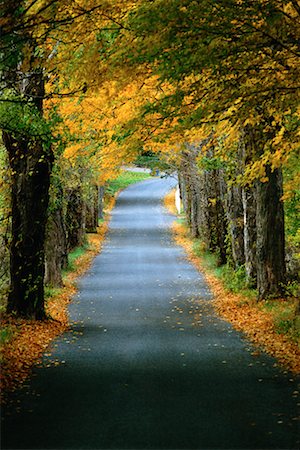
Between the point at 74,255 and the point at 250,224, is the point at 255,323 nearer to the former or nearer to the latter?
the point at 250,224

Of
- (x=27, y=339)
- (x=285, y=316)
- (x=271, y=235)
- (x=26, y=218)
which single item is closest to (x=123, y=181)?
(x=271, y=235)

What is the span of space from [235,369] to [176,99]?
14.0 feet

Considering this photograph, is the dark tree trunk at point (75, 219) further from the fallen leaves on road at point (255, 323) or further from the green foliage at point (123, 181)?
the green foliage at point (123, 181)

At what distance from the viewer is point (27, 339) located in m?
14.0

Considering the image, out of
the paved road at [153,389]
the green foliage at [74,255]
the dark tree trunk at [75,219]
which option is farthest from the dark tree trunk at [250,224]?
the dark tree trunk at [75,219]

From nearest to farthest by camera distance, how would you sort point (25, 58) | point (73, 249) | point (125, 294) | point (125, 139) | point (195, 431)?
point (195, 431) < point (25, 58) < point (125, 139) < point (125, 294) < point (73, 249)

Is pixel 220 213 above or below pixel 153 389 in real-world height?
above

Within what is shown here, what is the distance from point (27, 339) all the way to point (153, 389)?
454 cm

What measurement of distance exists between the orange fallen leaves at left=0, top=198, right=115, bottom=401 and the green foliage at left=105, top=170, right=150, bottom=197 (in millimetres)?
52019

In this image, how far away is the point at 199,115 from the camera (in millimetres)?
10906

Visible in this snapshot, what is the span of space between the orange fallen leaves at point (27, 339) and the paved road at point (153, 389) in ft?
0.91

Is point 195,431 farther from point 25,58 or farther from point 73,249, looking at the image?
point 73,249

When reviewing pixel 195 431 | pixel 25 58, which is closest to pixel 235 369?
pixel 195 431

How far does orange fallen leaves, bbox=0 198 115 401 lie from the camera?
35.4 ft
